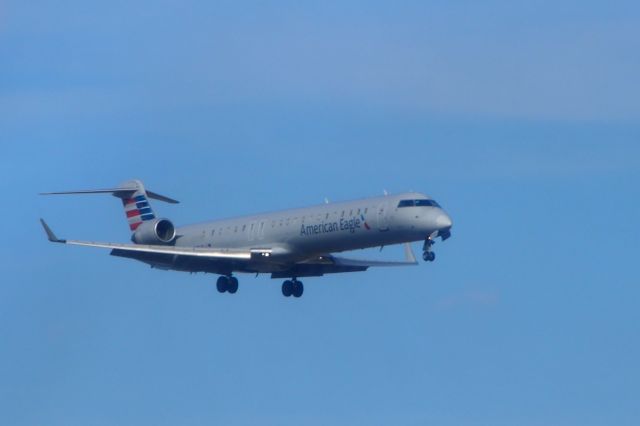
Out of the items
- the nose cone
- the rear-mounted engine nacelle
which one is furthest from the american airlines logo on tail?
the rear-mounted engine nacelle

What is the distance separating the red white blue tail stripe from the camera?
63219 millimetres

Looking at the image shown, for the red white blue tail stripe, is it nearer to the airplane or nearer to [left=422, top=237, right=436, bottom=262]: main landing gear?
the airplane

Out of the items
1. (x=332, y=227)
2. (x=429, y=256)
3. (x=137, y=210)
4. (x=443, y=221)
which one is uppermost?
(x=137, y=210)

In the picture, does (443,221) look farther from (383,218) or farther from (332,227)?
(332,227)

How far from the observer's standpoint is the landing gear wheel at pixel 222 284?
59575 millimetres

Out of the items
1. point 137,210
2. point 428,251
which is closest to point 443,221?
point 428,251

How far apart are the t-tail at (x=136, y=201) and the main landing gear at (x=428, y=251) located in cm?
1518

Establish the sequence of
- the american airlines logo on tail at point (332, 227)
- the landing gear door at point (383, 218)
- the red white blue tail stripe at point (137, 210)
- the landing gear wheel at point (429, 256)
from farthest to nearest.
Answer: the red white blue tail stripe at point (137, 210) → the american airlines logo on tail at point (332, 227) → the landing gear door at point (383, 218) → the landing gear wheel at point (429, 256)

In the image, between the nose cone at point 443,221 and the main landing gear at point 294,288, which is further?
the main landing gear at point 294,288

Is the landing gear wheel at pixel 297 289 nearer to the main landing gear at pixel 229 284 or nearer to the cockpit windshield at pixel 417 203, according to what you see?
the main landing gear at pixel 229 284

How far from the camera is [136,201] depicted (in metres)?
63.6

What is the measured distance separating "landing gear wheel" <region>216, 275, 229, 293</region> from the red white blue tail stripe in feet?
16.8

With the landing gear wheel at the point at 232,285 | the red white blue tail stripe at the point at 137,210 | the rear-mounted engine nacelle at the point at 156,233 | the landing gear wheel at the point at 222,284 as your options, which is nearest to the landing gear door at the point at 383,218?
the landing gear wheel at the point at 232,285

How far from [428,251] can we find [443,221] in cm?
129
